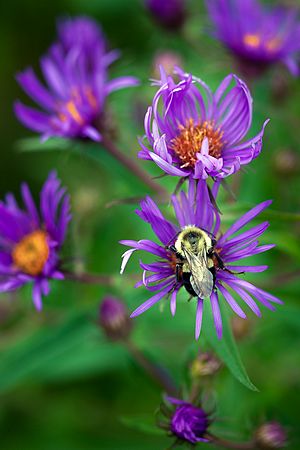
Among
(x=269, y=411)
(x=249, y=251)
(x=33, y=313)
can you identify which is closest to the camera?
(x=249, y=251)

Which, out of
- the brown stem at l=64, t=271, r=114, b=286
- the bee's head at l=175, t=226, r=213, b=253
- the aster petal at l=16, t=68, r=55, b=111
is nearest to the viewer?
the bee's head at l=175, t=226, r=213, b=253

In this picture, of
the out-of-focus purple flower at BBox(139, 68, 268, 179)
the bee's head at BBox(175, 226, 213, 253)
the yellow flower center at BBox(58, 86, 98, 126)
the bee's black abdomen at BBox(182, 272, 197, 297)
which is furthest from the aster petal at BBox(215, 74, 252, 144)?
the yellow flower center at BBox(58, 86, 98, 126)

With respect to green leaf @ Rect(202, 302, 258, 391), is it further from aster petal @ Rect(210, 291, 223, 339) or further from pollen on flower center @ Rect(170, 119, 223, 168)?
pollen on flower center @ Rect(170, 119, 223, 168)

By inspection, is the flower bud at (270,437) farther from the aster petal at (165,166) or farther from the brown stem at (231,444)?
the aster petal at (165,166)

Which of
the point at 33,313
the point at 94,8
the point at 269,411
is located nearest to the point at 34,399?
the point at 33,313

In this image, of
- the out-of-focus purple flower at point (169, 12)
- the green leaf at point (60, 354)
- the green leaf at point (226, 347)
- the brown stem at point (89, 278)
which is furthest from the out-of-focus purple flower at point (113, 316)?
the out-of-focus purple flower at point (169, 12)

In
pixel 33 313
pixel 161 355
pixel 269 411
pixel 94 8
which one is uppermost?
pixel 94 8

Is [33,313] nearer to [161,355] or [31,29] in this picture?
[161,355]
